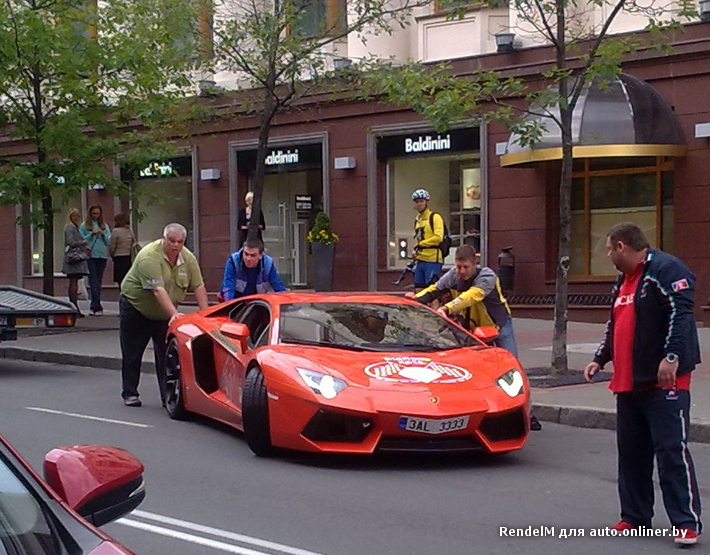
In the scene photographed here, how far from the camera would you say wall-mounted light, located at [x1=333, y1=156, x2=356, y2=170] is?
74.9 ft

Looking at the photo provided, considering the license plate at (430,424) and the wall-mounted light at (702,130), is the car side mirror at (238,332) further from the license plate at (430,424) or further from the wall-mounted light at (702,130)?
the wall-mounted light at (702,130)

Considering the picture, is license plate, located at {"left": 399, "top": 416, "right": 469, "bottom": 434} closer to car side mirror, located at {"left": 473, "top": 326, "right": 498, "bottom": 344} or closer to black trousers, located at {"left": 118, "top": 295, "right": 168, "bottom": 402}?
car side mirror, located at {"left": 473, "top": 326, "right": 498, "bottom": 344}

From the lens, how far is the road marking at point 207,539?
19.9 feet

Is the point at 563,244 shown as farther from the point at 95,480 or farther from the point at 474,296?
the point at 95,480

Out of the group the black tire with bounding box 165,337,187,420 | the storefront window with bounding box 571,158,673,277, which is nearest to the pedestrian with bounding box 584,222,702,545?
the black tire with bounding box 165,337,187,420

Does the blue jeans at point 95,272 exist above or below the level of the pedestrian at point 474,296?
below

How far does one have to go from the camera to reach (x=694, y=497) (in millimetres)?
6125

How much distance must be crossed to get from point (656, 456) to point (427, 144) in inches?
626

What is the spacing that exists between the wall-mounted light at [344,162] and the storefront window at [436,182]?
2.04 feet

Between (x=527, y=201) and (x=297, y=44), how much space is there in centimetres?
491

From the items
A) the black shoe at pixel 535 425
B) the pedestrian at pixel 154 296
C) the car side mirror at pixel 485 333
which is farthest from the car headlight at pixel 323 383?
the pedestrian at pixel 154 296

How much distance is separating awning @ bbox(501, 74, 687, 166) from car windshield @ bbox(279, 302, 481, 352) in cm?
907

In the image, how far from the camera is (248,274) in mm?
12320

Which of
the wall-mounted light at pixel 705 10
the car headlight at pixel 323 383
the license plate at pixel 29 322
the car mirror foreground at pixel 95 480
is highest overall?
the wall-mounted light at pixel 705 10
